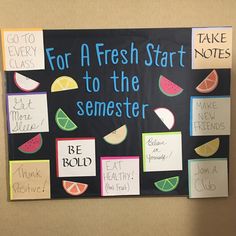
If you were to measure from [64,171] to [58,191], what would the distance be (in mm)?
108

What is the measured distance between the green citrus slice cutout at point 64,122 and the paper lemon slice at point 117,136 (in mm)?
172

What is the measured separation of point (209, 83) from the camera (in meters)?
1.53

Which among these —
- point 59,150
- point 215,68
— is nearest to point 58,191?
point 59,150

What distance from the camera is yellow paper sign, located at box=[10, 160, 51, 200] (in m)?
1.53

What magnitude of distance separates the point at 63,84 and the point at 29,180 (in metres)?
0.51

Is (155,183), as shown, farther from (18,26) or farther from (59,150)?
(18,26)

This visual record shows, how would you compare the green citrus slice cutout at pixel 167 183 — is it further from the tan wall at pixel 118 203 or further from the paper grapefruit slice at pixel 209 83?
the paper grapefruit slice at pixel 209 83

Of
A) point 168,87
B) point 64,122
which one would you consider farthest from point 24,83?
point 168,87

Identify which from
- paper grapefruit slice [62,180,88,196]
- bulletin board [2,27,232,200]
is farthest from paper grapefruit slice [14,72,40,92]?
paper grapefruit slice [62,180,88,196]

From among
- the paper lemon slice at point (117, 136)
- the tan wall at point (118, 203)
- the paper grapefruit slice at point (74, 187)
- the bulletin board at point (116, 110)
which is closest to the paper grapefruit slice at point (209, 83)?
the bulletin board at point (116, 110)

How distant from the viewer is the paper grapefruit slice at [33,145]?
5.00 ft

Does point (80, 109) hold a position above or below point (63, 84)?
below

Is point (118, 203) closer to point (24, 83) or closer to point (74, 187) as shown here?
point (74, 187)

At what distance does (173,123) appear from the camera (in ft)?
5.05
